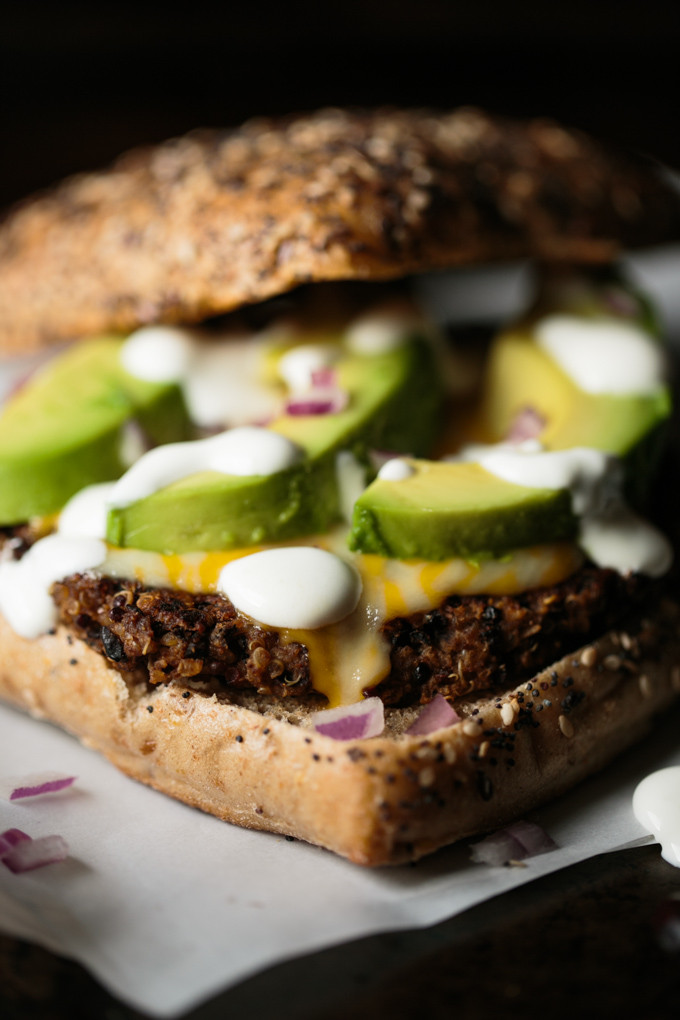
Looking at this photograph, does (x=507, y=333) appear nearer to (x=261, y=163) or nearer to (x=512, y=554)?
(x=261, y=163)

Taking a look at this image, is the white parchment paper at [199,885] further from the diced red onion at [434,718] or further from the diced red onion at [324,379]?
the diced red onion at [324,379]

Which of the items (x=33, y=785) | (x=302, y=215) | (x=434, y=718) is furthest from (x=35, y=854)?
(x=302, y=215)

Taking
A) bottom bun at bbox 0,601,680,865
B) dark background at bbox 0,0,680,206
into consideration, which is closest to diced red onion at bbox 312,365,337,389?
bottom bun at bbox 0,601,680,865

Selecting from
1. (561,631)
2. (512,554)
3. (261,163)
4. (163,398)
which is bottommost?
(561,631)

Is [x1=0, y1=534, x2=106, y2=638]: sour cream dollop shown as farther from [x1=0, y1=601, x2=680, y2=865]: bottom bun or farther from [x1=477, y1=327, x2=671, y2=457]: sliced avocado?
[x1=477, y1=327, x2=671, y2=457]: sliced avocado

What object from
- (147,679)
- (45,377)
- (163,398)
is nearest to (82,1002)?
(147,679)
